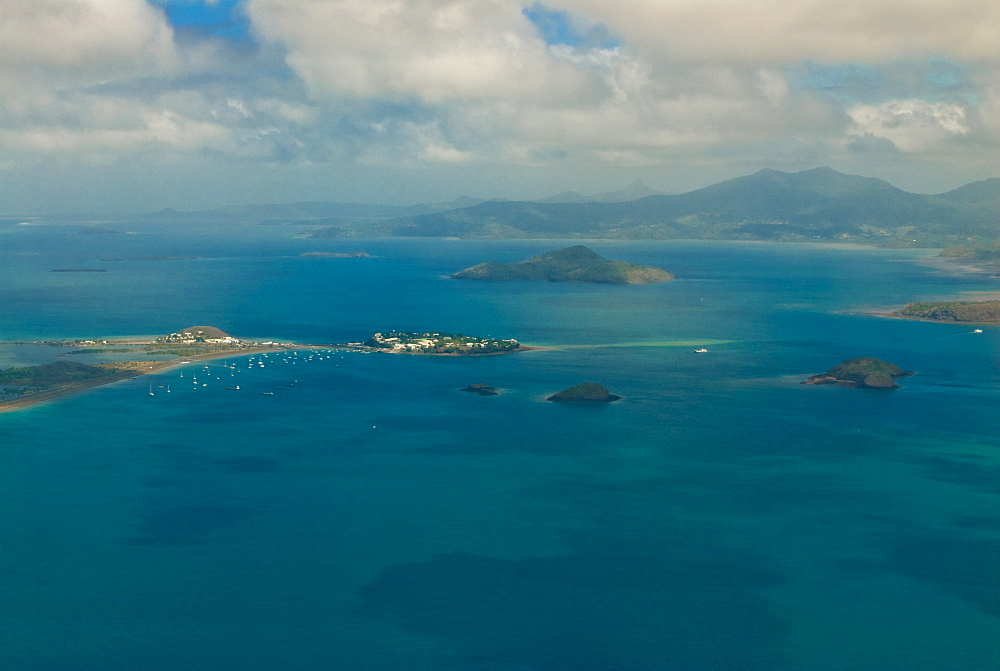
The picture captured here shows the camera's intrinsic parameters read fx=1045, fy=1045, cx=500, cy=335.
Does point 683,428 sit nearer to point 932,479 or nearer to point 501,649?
point 932,479

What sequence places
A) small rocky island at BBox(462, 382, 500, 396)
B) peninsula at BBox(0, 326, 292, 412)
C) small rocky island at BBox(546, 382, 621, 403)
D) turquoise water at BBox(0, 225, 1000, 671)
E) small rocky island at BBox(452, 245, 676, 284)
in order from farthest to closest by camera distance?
small rocky island at BBox(452, 245, 676, 284), small rocky island at BBox(462, 382, 500, 396), peninsula at BBox(0, 326, 292, 412), small rocky island at BBox(546, 382, 621, 403), turquoise water at BBox(0, 225, 1000, 671)

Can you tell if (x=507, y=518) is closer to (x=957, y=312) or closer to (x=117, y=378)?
(x=117, y=378)

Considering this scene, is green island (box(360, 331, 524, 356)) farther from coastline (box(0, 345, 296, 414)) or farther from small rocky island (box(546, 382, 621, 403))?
small rocky island (box(546, 382, 621, 403))

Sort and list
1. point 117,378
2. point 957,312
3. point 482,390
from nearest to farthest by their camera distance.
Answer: point 482,390 < point 117,378 < point 957,312

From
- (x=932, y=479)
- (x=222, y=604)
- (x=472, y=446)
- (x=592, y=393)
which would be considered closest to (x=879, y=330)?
(x=592, y=393)

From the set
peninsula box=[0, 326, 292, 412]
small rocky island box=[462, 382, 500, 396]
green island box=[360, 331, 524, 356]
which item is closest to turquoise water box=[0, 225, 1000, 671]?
small rocky island box=[462, 382, 500, 396]

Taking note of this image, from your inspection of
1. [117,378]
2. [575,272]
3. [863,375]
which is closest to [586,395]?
[863,375]
